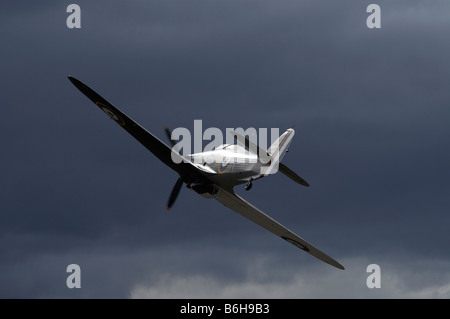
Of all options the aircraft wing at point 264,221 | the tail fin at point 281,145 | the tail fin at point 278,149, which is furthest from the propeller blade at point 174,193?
the tail fin at point 281,145

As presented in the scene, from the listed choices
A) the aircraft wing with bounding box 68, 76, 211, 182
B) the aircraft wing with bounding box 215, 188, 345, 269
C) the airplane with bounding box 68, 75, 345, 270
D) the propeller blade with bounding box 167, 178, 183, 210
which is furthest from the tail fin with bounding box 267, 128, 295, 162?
the propeller blade with bounding box 167, 178, 183, 210

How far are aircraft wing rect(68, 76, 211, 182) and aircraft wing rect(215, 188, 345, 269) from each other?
3487 mm

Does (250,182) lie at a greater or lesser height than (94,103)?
lesser

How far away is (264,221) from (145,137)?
15.0 m

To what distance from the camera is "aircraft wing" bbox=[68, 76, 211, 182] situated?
45.6m

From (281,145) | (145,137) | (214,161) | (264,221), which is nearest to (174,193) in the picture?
(214,161)

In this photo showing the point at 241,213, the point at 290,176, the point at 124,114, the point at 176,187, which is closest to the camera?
the point at 124,114

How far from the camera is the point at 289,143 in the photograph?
52.7m

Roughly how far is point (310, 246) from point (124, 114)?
21.6 m

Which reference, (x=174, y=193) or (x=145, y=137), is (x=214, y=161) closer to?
(x=174, y=193)

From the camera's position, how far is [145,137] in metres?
47.3

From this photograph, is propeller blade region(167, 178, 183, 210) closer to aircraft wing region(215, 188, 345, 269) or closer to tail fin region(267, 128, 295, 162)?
aircraft wing region(215, 188, 345, 269)
